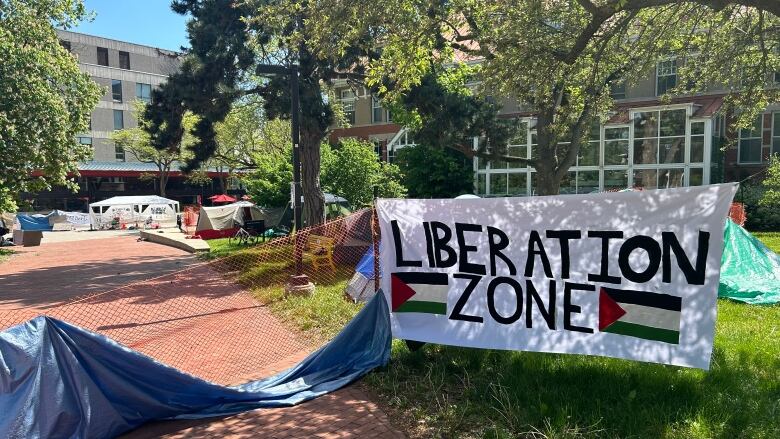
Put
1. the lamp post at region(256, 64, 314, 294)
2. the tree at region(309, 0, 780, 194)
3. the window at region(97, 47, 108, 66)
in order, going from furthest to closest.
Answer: the window at region(97, 47, 108, 66)
the lamp post at region(256, 64, 314, 294)
the tree at region(309, 0, 780, 194)

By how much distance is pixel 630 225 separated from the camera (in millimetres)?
4227

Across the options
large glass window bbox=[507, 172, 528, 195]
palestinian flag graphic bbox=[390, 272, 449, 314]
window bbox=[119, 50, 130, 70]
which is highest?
window bbox=[119, 50, 130, 70]

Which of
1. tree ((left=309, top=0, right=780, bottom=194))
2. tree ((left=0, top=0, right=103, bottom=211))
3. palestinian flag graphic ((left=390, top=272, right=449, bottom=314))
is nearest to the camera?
palestinian flag graphic ((left=390, top=272, right=449, bottom=314))

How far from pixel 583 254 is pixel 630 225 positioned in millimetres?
440

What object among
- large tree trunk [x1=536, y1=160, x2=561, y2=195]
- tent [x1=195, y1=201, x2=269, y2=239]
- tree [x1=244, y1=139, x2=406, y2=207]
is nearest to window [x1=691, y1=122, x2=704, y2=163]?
large tree trunk [x1=536, y1=160, x2=561, y2=195]

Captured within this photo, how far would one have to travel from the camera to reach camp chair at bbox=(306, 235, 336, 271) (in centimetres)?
1113

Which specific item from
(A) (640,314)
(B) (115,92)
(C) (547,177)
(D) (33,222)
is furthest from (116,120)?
(A) (640,314)

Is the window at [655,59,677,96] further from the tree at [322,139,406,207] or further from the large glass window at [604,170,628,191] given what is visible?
the tree at [322,139,406,207]

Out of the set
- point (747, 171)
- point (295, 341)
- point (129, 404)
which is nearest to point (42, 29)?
point (295, 341)

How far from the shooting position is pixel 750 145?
25.8 meters

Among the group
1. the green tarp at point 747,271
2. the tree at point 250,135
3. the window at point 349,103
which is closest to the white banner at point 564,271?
the green tarp at point 747,271

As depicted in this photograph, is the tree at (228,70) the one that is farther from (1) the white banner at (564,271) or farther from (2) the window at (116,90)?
(2) the window at (116,90)

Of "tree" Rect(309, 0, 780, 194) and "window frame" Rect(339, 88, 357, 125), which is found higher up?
"window frame" Rect(339, 88, 357, 125)

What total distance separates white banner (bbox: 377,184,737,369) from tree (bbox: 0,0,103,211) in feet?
55.4
